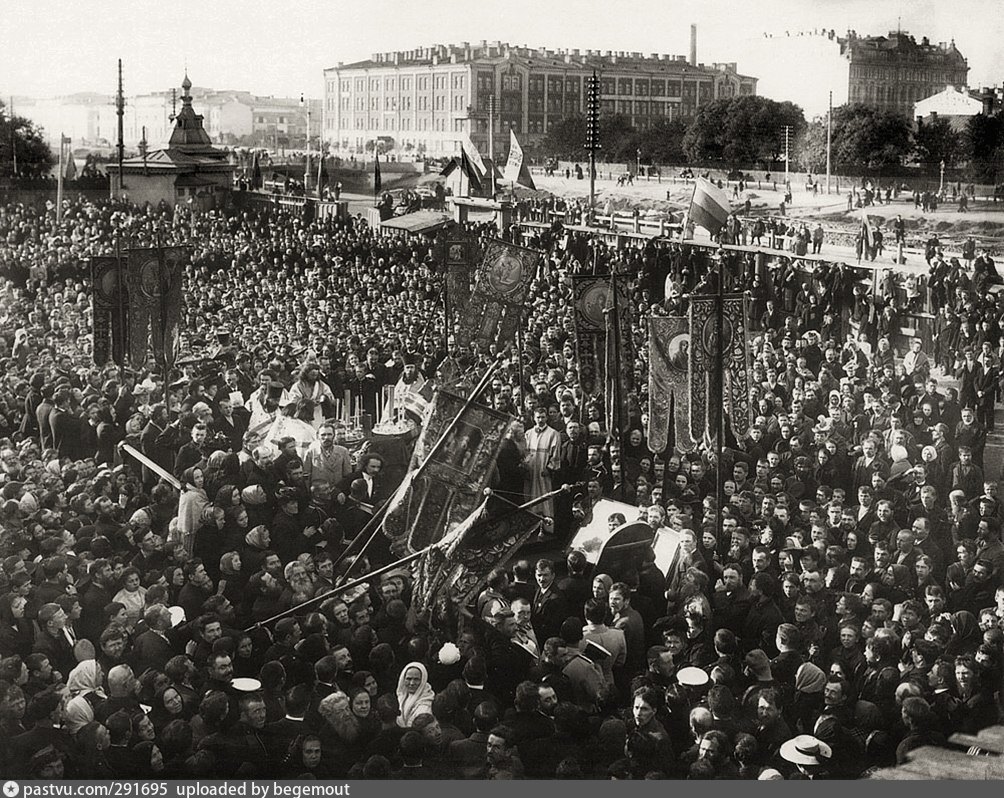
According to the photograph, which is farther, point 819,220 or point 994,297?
point 819,220

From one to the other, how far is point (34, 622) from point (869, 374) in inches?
267

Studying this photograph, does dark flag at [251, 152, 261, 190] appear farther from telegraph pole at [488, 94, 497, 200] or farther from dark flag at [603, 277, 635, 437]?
dark flag at [603, 277, 635, 437]

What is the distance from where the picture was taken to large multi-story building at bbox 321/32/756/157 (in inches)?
388

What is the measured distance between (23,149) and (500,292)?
15.6 feet

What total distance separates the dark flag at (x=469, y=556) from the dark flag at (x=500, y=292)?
2.94 metres

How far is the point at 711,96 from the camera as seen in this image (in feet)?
33.7

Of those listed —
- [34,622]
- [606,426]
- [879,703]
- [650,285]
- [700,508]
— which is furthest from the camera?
[650,285]

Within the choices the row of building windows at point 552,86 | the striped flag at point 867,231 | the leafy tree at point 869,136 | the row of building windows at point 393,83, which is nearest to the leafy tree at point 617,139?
the row of building windows at point 552,86

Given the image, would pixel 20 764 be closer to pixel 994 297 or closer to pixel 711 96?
pixel 711 96

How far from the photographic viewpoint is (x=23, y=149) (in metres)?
11.2

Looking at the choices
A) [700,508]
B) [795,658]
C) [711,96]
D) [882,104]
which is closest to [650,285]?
[711,96]

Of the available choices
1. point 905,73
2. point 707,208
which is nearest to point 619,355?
point 707,208

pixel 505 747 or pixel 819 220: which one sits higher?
pixel 819 220

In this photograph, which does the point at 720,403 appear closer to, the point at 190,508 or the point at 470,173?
the point at 190,508
